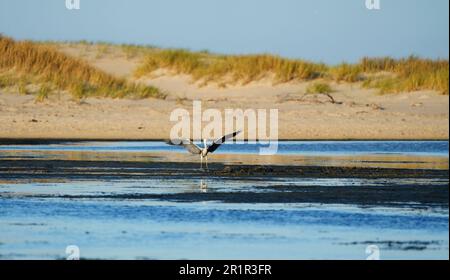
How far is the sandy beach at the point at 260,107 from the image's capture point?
2406 centimetres

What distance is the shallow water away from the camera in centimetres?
1038

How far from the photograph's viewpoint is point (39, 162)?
18516 millimetres

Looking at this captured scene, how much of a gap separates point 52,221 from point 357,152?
31.5 feet

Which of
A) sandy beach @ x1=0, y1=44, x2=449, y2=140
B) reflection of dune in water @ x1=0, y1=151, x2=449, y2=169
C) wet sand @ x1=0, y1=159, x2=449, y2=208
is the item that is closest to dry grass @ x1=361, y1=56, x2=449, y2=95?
sandy beach @ x1=0, y1=44, x2=449, y2=140

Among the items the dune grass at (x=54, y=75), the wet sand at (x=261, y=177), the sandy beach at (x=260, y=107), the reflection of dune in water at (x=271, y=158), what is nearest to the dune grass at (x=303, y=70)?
the sandy beach at (x=260, y=107)

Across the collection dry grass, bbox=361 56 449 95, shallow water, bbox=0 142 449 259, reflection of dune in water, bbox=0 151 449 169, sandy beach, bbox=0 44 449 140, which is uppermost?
dry grass, bbox=361 56 449 95

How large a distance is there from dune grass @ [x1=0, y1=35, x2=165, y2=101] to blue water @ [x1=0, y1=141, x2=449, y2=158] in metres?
6.13

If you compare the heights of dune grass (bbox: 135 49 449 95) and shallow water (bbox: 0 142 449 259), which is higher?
dune grass (bbox: 135 49 449 95)

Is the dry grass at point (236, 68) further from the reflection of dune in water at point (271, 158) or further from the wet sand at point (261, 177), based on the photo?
the wet sand at point (261, 177)

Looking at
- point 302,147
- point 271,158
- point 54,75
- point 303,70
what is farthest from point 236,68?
point 271,158

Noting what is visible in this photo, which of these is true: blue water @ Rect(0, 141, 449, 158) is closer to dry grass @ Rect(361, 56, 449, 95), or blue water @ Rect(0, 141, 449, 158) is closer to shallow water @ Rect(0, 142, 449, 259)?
shallow water @ Rect(0, 142, 449, 259)

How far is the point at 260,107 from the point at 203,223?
50.9ft
